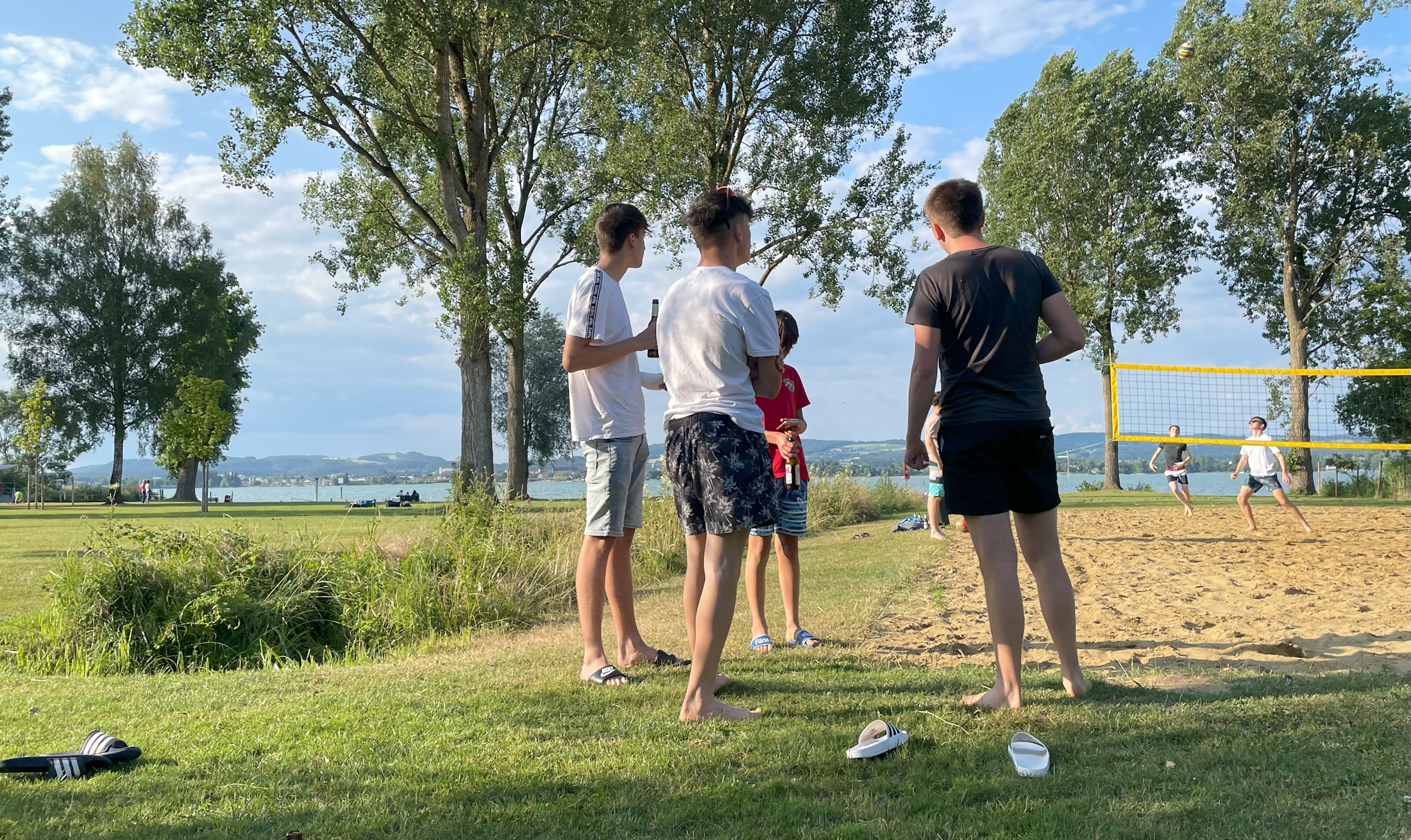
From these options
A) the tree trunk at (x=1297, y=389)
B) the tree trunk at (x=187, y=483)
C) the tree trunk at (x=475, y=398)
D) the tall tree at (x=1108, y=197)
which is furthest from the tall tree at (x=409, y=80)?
the tree trunk at (x=187, y=483)

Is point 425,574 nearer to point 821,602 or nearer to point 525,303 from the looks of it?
point 821,602

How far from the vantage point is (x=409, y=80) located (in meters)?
17.8

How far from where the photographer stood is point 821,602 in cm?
670

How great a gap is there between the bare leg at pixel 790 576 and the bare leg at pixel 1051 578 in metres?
1.46

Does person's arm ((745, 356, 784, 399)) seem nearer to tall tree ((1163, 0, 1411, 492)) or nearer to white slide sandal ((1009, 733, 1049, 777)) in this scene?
white slide sandal ((1009, 733, 1049, 777))

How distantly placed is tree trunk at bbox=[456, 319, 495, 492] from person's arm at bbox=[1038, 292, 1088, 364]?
1381 centimetres

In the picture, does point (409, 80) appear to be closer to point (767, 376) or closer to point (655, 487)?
point (655, 487)

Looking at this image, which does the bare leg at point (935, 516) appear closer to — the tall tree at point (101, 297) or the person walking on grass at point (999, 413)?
the person walking on grass at point (999, 413)

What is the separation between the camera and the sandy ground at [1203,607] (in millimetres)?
4816

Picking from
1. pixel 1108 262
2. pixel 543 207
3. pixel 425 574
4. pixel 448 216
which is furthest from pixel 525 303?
pixel 1108 262

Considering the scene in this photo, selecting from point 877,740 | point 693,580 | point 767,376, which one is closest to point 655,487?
point 693,580

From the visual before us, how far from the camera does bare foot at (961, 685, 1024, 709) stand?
3389 millimetres

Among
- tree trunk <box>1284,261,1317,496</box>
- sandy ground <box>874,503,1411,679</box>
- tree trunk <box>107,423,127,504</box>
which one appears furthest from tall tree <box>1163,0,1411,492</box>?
tree trunk <box>107,423,127,504</box>

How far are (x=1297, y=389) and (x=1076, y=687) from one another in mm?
27546
